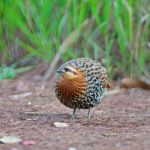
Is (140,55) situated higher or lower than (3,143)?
Result: higher

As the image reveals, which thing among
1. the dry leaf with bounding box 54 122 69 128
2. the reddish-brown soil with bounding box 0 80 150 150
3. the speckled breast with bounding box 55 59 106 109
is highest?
the speckled breast with bounding box 55 59 106 109

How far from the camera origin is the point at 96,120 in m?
5.52

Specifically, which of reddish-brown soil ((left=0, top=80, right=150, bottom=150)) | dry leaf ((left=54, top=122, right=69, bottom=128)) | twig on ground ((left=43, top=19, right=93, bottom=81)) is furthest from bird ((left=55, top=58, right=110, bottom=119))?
twig on ground ((left=43, top=19, right=93, bottom=81))

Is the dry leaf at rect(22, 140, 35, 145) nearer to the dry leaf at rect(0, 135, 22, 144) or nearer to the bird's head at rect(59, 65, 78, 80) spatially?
the dry leaf at rect(0, 135, 22, 144)

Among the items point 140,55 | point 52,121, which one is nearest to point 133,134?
point 52,121

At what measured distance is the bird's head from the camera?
524 cm

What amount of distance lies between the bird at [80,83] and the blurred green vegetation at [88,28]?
1.83 meters

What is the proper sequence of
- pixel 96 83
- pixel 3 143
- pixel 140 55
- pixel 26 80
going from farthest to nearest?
pixel 26 80, pixel 140 55, pixel 96 83, pixel 3 143

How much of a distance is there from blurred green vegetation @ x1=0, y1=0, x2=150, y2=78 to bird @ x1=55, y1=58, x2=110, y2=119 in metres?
1.83

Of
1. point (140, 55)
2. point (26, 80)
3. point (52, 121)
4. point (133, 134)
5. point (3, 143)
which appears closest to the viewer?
point (3, 143)

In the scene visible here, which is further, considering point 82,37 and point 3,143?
point 82,37

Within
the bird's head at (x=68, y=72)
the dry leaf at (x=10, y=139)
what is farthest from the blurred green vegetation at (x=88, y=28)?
the dry leaf at (x=10, y=139)

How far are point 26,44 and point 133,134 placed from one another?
368cm

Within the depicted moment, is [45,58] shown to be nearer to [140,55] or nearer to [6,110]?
[140,55]
